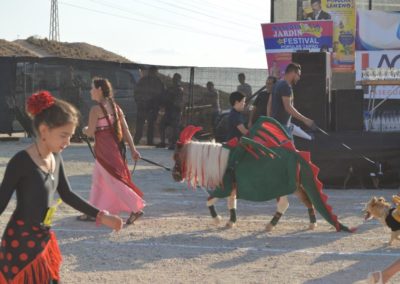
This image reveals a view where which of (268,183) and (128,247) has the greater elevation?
(268,183)

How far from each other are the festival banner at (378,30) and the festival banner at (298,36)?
1.28 meters

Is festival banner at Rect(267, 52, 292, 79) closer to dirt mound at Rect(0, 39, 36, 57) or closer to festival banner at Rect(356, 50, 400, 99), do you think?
festival banner at Rect(356, 50, 400, 99)

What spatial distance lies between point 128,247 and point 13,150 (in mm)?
10132

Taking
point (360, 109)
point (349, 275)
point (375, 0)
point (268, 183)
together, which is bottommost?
point (349, 275)

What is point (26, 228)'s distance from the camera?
3.70 meters

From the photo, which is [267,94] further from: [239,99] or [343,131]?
[239,99]

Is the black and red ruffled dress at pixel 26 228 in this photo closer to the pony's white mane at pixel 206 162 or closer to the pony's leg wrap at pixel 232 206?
the pony's white mane at pixel 206 162

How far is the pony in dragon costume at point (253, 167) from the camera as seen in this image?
7.48 meters

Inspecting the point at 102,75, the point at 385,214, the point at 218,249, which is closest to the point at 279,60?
the point at 102,75

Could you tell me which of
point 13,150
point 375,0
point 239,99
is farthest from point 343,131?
point 375,0

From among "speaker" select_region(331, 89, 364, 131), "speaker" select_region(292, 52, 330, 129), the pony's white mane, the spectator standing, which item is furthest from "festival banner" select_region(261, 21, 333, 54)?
the pony's white mane

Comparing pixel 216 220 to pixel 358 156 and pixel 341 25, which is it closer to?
pixel 358 156

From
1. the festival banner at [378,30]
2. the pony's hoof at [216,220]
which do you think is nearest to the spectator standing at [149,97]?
the festival banner at [378,30]

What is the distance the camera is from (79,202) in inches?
157
